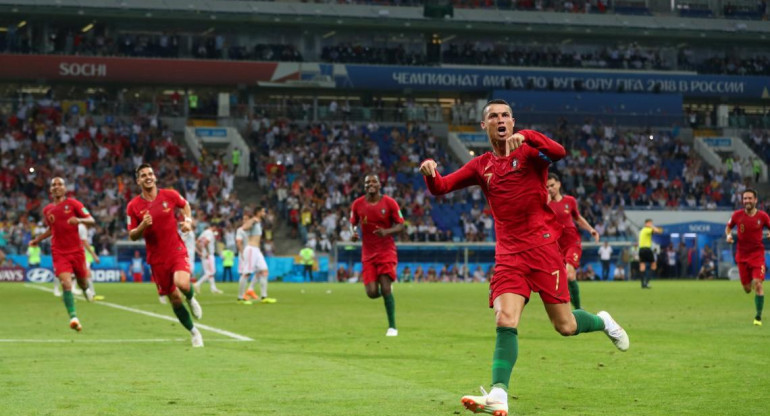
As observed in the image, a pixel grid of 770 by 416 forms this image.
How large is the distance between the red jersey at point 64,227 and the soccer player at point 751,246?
460 inches

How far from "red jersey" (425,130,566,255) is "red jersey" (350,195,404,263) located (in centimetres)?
973

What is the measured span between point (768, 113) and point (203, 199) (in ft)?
129

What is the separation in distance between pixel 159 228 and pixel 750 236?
1143cm

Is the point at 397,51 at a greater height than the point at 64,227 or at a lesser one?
greater

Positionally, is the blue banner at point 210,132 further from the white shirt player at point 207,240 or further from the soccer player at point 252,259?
the soccer player at point 252,259

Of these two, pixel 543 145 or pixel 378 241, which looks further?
pixel 378 241

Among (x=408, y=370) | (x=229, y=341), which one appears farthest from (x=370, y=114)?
(x=408, y=370)

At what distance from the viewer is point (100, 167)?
184 feet

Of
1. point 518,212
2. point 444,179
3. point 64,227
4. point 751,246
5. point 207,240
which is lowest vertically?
point 207,240

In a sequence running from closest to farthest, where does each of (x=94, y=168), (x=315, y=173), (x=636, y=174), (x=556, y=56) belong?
(x=94, y=168) → (x=315, y=173) → (x=636, y=174) → (x=556, y=56)

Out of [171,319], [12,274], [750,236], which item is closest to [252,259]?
[171,319]

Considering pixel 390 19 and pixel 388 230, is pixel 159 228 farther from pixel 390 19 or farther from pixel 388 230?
pixel 390 19

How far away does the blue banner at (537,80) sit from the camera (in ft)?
228

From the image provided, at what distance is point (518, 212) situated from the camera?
399 inches
